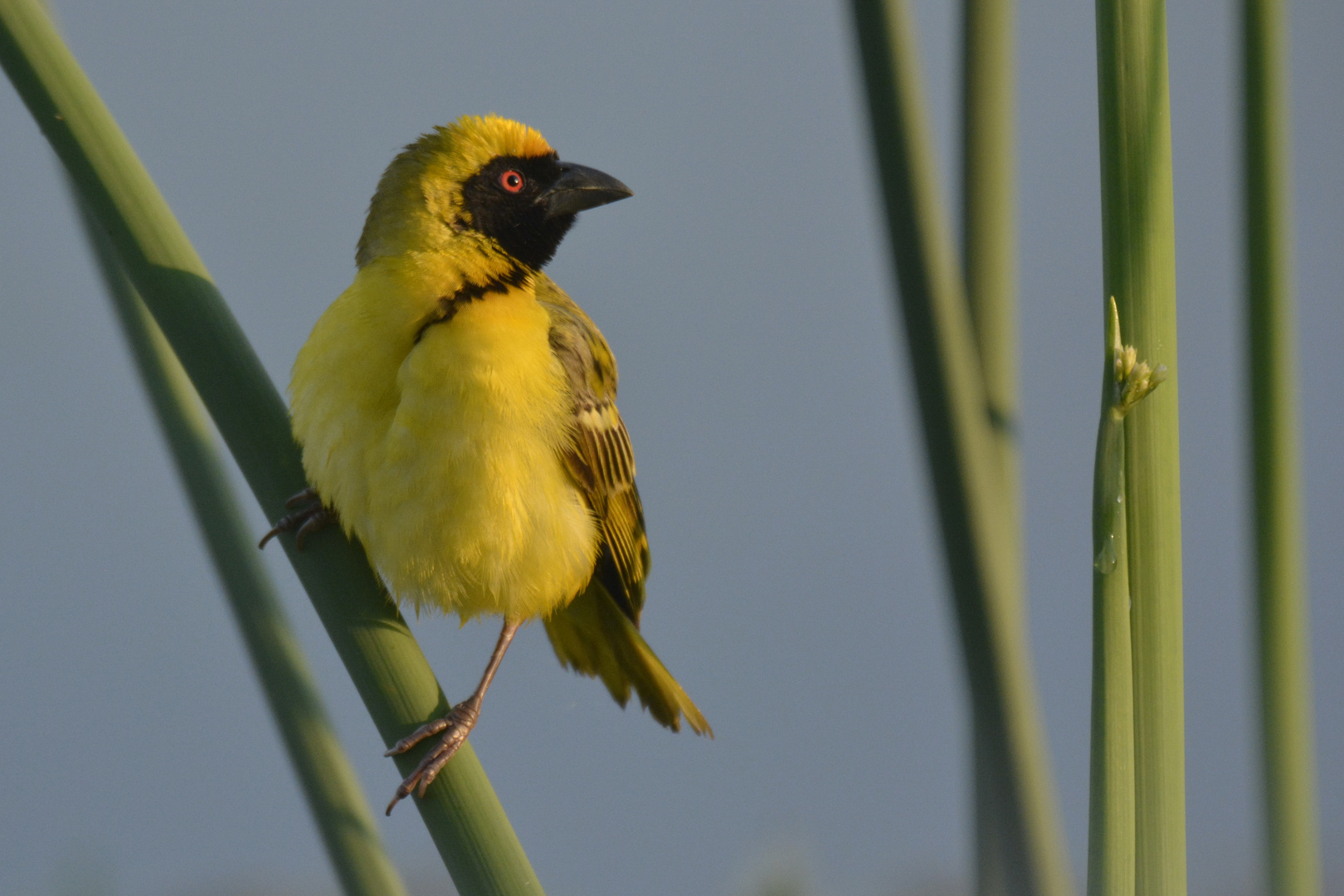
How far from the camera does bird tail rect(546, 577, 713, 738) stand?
3.42 feet

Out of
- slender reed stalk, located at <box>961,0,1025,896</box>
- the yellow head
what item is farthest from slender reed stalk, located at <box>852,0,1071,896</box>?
the yellow head

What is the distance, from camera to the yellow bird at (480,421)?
33.1 inches

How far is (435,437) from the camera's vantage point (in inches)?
32.7

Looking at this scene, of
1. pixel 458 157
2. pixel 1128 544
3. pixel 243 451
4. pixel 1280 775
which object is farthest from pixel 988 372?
pixel 458 157

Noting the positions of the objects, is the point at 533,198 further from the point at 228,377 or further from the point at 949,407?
the point at 949,407

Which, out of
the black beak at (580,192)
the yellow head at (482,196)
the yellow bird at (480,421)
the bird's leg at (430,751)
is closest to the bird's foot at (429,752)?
the bird's leg at (430,751)

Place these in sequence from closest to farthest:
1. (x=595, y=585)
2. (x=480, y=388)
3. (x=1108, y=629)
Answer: (x=1108, y=629) → (x=480, y=388) → (x=595, y=585)

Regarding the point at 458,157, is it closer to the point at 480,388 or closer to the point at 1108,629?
the point at 480,388

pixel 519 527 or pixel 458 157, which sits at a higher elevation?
pixel 458 157

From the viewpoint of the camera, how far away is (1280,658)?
0.57 meters

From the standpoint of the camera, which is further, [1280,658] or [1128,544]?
[1280,658]

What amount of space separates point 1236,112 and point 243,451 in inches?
23.7

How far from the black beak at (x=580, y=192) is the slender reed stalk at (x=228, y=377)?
53cm

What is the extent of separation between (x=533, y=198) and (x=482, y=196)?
0.06 m
